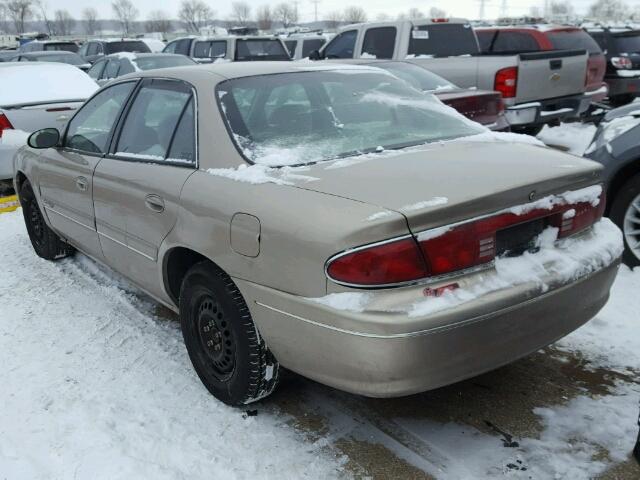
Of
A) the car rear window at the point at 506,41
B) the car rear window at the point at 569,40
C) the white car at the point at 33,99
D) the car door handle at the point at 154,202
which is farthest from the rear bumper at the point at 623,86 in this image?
the car door handle at the point at 154,202

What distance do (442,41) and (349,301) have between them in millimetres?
8488

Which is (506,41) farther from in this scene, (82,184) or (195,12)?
(195,12)

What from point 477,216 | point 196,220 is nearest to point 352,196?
point 477,216

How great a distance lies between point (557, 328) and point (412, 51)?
7.77m

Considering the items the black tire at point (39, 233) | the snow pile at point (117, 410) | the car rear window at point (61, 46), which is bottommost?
the snow pile at point (117, 410)

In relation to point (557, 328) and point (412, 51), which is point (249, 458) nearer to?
point (557, 328)

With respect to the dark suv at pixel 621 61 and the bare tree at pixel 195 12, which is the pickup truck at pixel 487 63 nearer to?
the dark suv at pixel 621 61

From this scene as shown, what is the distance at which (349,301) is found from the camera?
2.34 metres

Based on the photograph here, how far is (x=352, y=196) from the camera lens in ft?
8.21

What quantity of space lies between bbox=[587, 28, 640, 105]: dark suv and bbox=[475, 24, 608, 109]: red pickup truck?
97cm

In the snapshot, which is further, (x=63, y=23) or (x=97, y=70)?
(x=63, y=23)

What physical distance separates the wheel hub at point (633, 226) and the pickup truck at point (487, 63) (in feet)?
13.4

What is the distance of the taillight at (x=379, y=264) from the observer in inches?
91.1

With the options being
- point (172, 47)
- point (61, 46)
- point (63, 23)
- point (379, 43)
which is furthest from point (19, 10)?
point (379, 43)
